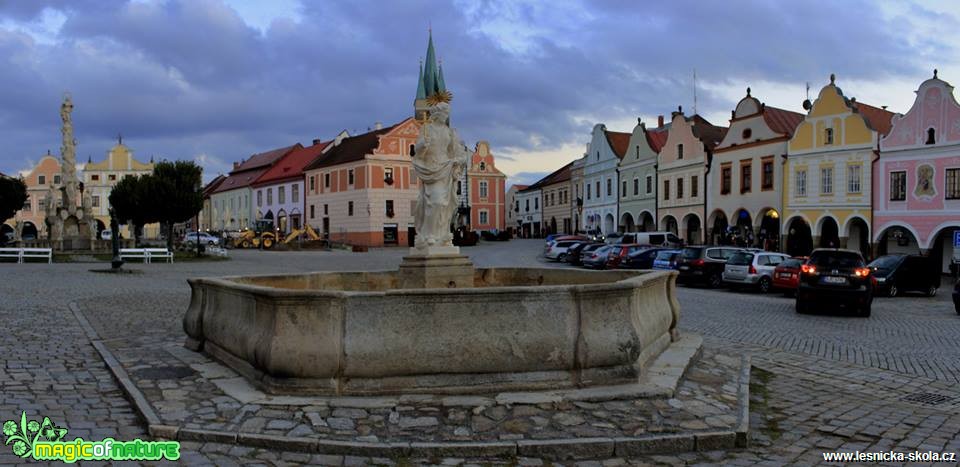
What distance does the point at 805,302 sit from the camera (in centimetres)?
1727

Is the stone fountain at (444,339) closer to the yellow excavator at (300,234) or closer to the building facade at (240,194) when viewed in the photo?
the yellow excavator at (300,234)

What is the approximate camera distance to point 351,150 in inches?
2680

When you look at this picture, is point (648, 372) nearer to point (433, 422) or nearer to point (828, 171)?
point (433, 422)

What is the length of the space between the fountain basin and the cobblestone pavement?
111cm

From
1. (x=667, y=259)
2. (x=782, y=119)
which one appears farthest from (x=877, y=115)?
(x=667, y=259)

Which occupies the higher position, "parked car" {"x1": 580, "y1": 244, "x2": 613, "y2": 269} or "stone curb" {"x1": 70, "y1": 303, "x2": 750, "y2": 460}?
"parked car" {"x1": 580, "y1": 244, "x2": 613, "y2": 269}

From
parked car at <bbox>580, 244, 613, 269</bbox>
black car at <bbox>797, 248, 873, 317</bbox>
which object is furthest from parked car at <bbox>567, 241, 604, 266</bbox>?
black car at <bbox>797, 248, 873, 317</bbox>

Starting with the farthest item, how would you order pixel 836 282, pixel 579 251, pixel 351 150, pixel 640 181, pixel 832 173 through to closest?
pixel 351 150 < pixel 640 181 < pixel 579 251 < pixel 832 173 < pixel 836 282

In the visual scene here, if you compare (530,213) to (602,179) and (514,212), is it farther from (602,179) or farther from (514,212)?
(602,179)

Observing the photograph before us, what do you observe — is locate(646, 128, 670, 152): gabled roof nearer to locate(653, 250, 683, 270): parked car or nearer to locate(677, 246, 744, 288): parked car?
locate(653, 250, 683, 270): parked car

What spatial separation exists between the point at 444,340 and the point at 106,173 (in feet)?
308

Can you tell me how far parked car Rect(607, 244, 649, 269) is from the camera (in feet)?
105

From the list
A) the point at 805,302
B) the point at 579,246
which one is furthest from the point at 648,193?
the point at 805,302

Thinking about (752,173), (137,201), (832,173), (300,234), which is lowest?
(300,234)
